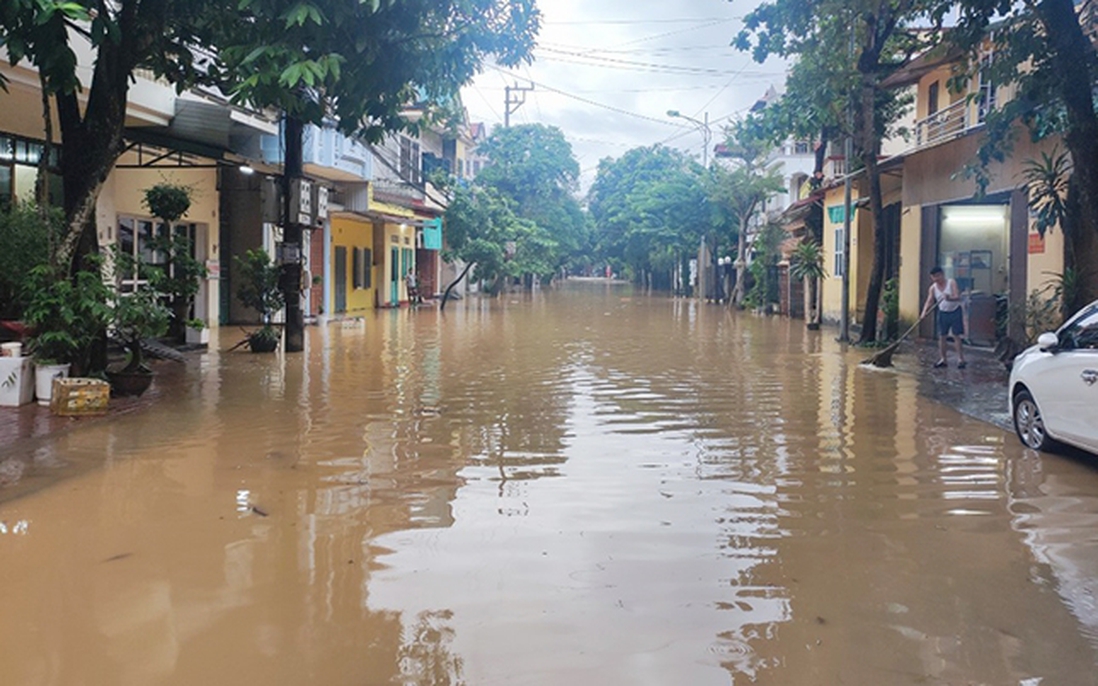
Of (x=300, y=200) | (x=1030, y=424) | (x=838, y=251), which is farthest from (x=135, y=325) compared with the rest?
(x=838, y=251)

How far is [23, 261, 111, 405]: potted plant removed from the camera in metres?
10.5

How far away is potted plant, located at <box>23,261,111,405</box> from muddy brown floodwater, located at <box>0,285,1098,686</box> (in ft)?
3.39

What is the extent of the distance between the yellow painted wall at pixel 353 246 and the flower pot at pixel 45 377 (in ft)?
65.3

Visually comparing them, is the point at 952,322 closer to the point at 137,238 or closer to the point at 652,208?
the point at 137,238

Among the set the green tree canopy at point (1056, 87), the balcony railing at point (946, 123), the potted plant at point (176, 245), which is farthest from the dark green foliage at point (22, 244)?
the balcony railing at point (946, 123)

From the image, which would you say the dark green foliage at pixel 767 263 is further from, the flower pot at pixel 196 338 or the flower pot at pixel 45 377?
the flower pot at pixel 45 377

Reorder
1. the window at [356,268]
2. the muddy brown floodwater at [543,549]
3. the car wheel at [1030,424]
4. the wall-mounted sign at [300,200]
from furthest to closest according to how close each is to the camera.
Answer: the window at [356,268], the wall-mounted sign at [300,200], the car wheel at [1030,424], the muddy brown floodwater at [543,549]

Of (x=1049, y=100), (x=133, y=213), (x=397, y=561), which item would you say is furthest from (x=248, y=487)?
(x=133, y=213)

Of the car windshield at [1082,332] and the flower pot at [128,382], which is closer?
the car windshield at [1082,332]

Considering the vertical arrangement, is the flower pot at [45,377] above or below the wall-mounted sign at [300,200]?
below

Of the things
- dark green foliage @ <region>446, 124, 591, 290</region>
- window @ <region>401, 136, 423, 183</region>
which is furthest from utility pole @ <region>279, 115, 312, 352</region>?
dark green foliage @ <region>446, 124, 591, 290</region>

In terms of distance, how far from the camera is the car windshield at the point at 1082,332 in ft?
27.3

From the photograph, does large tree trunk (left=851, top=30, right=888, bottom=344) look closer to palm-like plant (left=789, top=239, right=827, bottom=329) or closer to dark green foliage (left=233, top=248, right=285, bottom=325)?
palm-like plant (left=789, top=239, right=827, bottom=329)

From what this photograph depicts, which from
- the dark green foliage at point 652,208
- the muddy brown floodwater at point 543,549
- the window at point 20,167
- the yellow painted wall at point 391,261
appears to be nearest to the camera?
the muddy brown floodwater at point 543,549
